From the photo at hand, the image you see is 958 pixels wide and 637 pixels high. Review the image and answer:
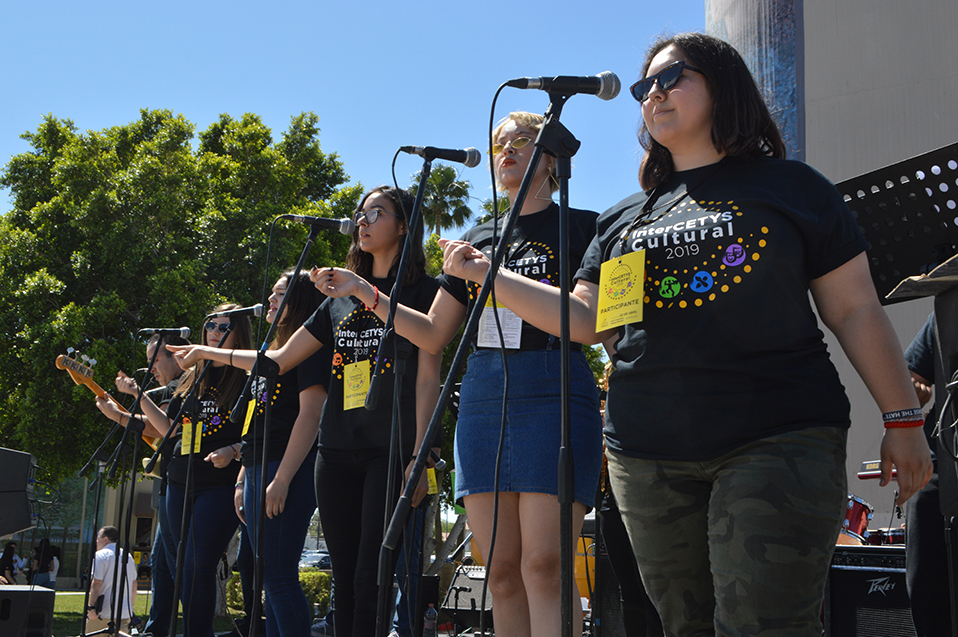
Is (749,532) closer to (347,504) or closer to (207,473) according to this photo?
(347,504)

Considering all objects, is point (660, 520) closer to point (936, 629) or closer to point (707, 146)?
point (707, 146)

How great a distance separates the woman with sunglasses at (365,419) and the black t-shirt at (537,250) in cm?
30

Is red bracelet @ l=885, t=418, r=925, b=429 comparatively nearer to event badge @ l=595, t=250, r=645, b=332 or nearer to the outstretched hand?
event badge @ l=595, t=250, r=645, b=332

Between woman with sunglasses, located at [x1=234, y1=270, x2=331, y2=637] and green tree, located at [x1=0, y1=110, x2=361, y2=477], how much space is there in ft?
30.5

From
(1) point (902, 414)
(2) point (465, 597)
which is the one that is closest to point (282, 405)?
(1) point (902, 414)

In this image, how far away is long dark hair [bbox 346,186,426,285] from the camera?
3385 millimetres

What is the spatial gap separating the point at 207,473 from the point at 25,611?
1198 mm

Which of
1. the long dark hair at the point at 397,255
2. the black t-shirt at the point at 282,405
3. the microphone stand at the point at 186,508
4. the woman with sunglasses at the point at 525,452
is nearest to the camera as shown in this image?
the woman with sunglasses at the point at 525,452

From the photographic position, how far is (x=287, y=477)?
11.8 ft

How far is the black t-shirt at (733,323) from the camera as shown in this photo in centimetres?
163

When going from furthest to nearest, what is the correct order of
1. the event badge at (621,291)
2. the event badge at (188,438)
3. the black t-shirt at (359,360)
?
the event badge at (188,438) → the black t-shirt at (359,360) → the event badge at (621,291)

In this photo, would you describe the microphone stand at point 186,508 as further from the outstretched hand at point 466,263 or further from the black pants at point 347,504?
the outstretched hand at point 466,263

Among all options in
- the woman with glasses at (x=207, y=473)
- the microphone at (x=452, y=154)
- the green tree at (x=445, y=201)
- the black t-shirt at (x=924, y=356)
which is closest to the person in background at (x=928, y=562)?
the black t-shirt at (x=924, y=356)

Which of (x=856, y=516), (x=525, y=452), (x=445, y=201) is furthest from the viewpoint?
(x=445, y=201)
